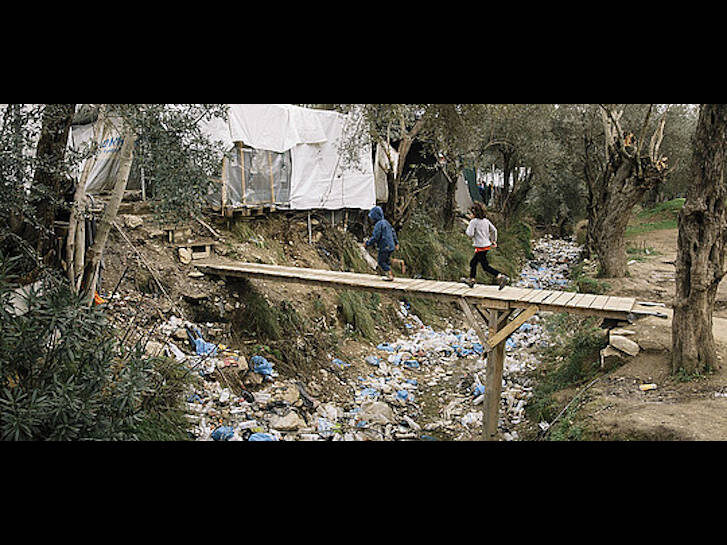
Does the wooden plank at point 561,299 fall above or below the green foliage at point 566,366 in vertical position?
above

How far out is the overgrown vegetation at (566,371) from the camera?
607 cm

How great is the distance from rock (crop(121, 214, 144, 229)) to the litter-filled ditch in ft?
6.14

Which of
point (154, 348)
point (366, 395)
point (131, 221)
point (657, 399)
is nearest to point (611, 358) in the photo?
point (657, 399)

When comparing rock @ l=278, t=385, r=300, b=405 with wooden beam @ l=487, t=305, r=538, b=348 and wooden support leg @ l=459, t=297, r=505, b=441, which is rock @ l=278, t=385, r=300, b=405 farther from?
wooden beam @ l=487, t=305, r=538, b=348

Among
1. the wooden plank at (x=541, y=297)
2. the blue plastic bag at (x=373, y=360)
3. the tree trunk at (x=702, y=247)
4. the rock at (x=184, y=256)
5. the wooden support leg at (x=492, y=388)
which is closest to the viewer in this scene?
the tree trunk at (x=702, y=247)

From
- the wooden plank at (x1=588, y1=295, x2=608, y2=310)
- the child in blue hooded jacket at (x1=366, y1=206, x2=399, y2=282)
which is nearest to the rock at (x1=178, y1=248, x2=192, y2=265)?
the child in blue hooded jacket at (x1=366, y1=206, x2=399, y2=282)

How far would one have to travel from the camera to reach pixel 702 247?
5.61 meters

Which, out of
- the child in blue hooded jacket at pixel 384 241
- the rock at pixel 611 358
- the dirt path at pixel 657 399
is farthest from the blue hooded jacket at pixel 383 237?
the dirt path at pixel 657 399

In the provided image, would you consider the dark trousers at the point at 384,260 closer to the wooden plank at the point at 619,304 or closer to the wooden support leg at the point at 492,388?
the wooden support leg at the point at 492,388

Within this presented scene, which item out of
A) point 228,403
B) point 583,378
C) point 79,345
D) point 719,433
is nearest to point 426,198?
point 583,378

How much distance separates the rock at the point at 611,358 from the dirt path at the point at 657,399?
0.14 metres

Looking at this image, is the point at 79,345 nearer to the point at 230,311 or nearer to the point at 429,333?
the point at 230,311

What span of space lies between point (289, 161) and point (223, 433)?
6.43m
